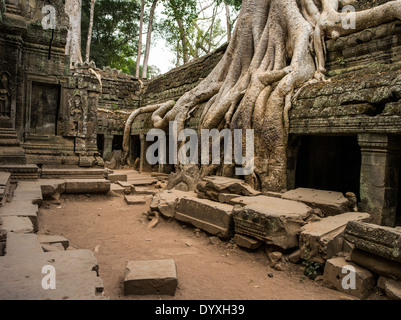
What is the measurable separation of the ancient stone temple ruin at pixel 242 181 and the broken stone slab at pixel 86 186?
0.07 ft

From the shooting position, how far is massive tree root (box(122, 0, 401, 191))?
5.79m

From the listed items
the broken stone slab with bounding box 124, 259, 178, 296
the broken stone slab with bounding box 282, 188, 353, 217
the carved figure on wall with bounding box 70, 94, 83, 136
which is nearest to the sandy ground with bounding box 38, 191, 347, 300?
the broken stone slab with bounding box 124, 259, 178, 296

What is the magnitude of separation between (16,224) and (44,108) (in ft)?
16.5

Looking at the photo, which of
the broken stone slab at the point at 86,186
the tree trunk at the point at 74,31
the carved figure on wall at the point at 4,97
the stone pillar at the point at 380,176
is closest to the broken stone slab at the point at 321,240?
the stone pillar at the point at 380,176

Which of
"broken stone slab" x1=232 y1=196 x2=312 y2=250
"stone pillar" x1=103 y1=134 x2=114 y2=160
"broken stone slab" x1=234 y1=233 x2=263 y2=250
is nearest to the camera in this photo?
"broken stone slab" x1=232 y1=196 x2=312 y2=250

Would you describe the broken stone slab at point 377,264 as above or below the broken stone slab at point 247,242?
above

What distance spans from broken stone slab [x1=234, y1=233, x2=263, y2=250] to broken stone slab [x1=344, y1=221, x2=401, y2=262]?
120cm

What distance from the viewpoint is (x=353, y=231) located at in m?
3.05

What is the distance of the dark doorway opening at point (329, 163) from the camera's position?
7121 mm

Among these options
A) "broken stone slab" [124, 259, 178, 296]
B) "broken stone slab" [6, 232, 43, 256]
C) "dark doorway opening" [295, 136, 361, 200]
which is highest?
"dark doorway opening" [295, 136, 361, 200]

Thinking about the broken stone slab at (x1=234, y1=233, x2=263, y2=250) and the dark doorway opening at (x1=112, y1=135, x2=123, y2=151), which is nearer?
the broken stone slab at (x1=234, y1=233, x2=263, y2=250)

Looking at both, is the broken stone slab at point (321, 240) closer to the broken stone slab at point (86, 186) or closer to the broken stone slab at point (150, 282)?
the broken stone slab at point (150, 282)

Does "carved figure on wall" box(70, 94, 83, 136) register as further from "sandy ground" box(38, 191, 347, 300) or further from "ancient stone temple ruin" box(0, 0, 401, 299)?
"sandy ground" box(38, 191, 347, 300)

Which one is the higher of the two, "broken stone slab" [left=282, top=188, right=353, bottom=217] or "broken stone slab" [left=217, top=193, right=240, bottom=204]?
"broken stone slab" [left=282, top=188, right=353, bottom=217]
